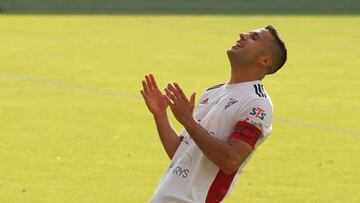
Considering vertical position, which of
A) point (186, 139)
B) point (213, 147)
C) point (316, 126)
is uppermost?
point (213, 147)

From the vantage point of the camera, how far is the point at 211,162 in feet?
21.9

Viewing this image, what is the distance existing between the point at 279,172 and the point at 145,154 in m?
1.80

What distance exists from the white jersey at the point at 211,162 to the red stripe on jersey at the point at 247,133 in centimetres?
3

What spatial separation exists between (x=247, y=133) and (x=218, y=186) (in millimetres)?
392

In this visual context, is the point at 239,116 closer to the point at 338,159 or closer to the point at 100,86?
the point at 338,159

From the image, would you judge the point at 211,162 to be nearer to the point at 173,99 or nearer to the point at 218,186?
the point at 218,186

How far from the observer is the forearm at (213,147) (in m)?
6.45

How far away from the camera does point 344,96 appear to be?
19406 mm

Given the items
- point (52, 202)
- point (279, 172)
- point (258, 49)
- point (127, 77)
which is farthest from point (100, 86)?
point (258, 49)

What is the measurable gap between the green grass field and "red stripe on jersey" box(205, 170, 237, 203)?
4.57 m

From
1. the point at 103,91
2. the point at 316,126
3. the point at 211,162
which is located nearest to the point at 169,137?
the point at 211,162

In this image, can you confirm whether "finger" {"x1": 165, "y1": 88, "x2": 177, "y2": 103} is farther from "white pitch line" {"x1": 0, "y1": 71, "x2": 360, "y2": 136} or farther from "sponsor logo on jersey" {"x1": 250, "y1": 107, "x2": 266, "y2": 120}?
"white pitch line" {"x1": 0, "y1": 71, "x2": 360, "y2": 136}

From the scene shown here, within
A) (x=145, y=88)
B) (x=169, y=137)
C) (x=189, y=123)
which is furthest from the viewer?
(x=169, y=137)

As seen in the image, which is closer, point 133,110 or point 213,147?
point 213,147
